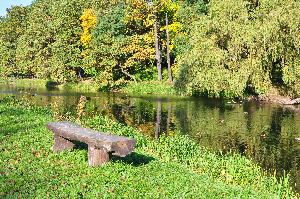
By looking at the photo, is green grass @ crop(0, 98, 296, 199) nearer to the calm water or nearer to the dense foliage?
the calm water

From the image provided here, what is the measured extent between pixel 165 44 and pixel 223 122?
3363 cm

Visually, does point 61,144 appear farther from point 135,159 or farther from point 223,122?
point 223,122

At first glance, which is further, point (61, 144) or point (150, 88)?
point (150, 88)

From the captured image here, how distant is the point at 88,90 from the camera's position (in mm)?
60062

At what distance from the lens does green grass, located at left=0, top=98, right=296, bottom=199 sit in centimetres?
1083

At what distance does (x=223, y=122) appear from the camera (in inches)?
1123

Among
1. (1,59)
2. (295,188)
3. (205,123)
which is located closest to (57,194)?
(295,188)

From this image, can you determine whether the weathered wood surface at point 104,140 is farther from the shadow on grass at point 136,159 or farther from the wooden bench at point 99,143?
the shadow on grass at point 136,159

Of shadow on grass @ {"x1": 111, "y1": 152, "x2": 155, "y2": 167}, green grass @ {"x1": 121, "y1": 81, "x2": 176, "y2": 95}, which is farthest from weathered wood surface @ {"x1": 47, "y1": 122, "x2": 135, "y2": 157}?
green grass @ {"x1": 121, "y1": 81, "x2": 176, "y2": 95}

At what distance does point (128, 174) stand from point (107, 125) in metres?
12.1

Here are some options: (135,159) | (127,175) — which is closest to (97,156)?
(127,175)

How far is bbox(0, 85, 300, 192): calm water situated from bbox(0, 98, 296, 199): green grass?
239cm

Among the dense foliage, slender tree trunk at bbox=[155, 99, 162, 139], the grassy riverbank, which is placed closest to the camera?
slender tree trunk at bbox=[155, 99, 162, 139]

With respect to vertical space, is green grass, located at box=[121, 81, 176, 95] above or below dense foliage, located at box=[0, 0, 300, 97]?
below
